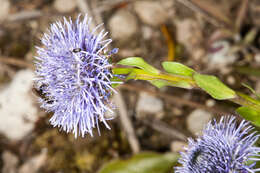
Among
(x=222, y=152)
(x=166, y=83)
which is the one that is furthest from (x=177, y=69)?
(x=222, y=152)

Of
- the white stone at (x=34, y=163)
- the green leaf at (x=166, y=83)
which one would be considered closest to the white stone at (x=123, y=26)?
the white stone at (x=34, y=163)

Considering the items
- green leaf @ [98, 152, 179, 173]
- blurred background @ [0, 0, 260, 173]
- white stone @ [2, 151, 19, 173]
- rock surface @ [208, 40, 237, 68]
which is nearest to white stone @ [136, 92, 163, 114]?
blurred background @ [0, 0, 260, 173]

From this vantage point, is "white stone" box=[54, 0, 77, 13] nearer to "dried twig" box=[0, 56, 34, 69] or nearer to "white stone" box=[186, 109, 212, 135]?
"dried twig" box=[0, 56, 34, 69]

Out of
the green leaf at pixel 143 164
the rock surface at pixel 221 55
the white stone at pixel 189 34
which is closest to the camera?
the green leaf at pixel 143 164

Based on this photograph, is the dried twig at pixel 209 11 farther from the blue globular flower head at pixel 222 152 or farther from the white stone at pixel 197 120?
the blue globular flower head at pixel 222 152

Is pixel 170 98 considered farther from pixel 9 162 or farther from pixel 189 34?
pixel 9 162

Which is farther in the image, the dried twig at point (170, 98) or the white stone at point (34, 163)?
the white stone at point (34, 163)

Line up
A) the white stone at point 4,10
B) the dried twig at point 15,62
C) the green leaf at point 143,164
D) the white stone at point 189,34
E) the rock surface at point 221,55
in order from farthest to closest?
the white stone at point 4,10 < the dried twig at point 15,62 < the white stone at point 189,34 < the rock surface at point 221,55 < the green leaf at point 143,164
